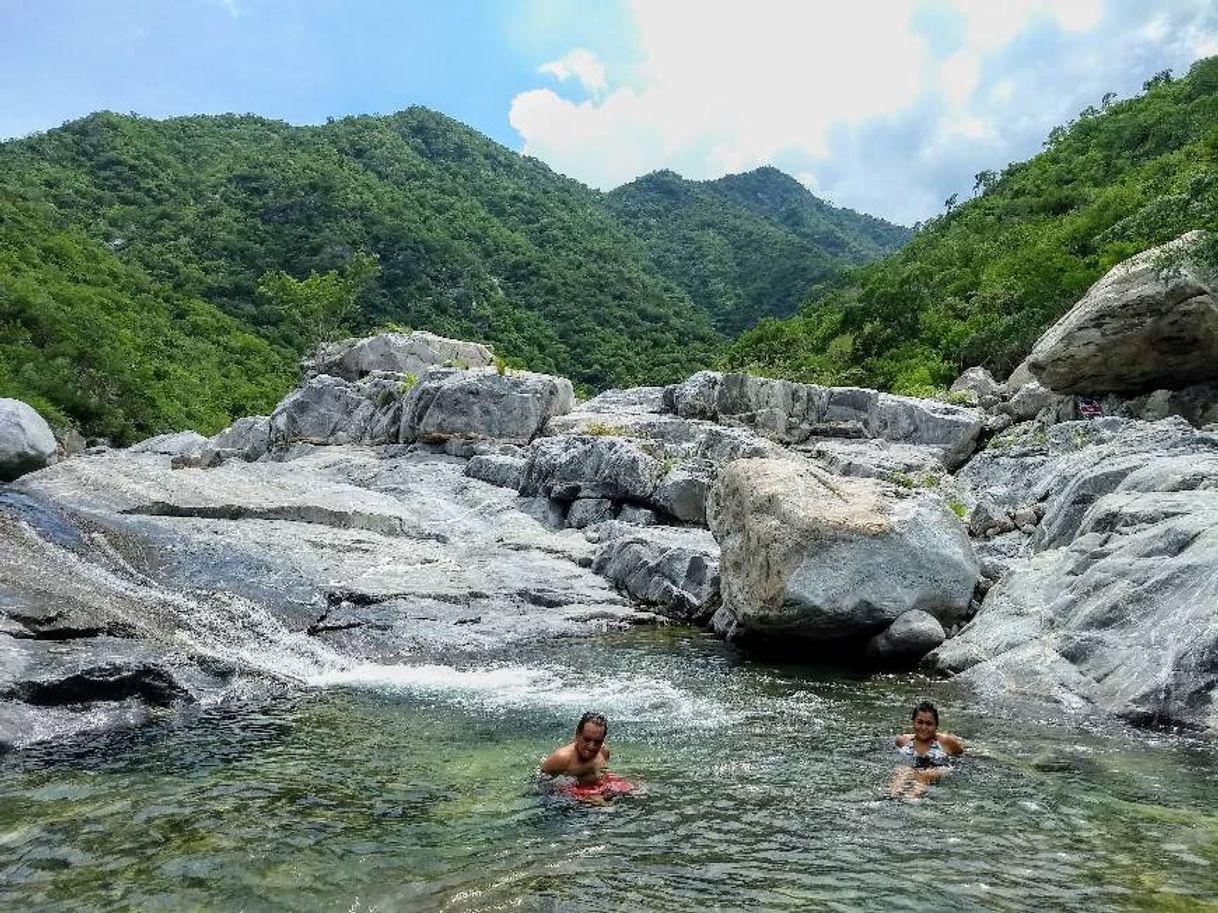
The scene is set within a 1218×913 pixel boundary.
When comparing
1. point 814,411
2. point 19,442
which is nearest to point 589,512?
point 814,411

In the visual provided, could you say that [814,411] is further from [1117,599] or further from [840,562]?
[1117,599]

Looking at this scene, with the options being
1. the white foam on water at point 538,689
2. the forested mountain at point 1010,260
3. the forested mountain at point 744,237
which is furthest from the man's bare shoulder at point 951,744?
the forested mountain at point 744,237

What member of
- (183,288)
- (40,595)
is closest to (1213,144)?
(40,595)

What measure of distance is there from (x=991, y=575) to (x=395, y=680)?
11.7 m

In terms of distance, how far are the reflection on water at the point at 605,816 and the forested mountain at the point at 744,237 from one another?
9157cm

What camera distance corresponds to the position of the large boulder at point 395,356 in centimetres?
4803

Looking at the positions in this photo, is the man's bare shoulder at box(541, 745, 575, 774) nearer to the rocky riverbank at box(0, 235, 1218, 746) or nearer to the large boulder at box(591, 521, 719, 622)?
the rocky riverbank at box(0, 235, 1218, 746)

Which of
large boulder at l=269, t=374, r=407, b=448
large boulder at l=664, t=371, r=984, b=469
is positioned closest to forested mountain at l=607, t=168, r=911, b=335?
large boulder at l=664, t=371, r=984, b=469

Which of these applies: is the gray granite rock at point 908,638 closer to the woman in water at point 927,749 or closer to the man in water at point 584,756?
the woman in water at point 927,749

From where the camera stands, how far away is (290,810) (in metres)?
8.81

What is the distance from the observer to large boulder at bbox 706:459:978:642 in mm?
16500

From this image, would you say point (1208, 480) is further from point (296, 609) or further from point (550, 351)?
point (550, 351)

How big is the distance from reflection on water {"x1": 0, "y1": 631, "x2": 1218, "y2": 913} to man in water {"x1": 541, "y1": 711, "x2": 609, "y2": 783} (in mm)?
353

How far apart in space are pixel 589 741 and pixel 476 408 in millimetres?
29406
